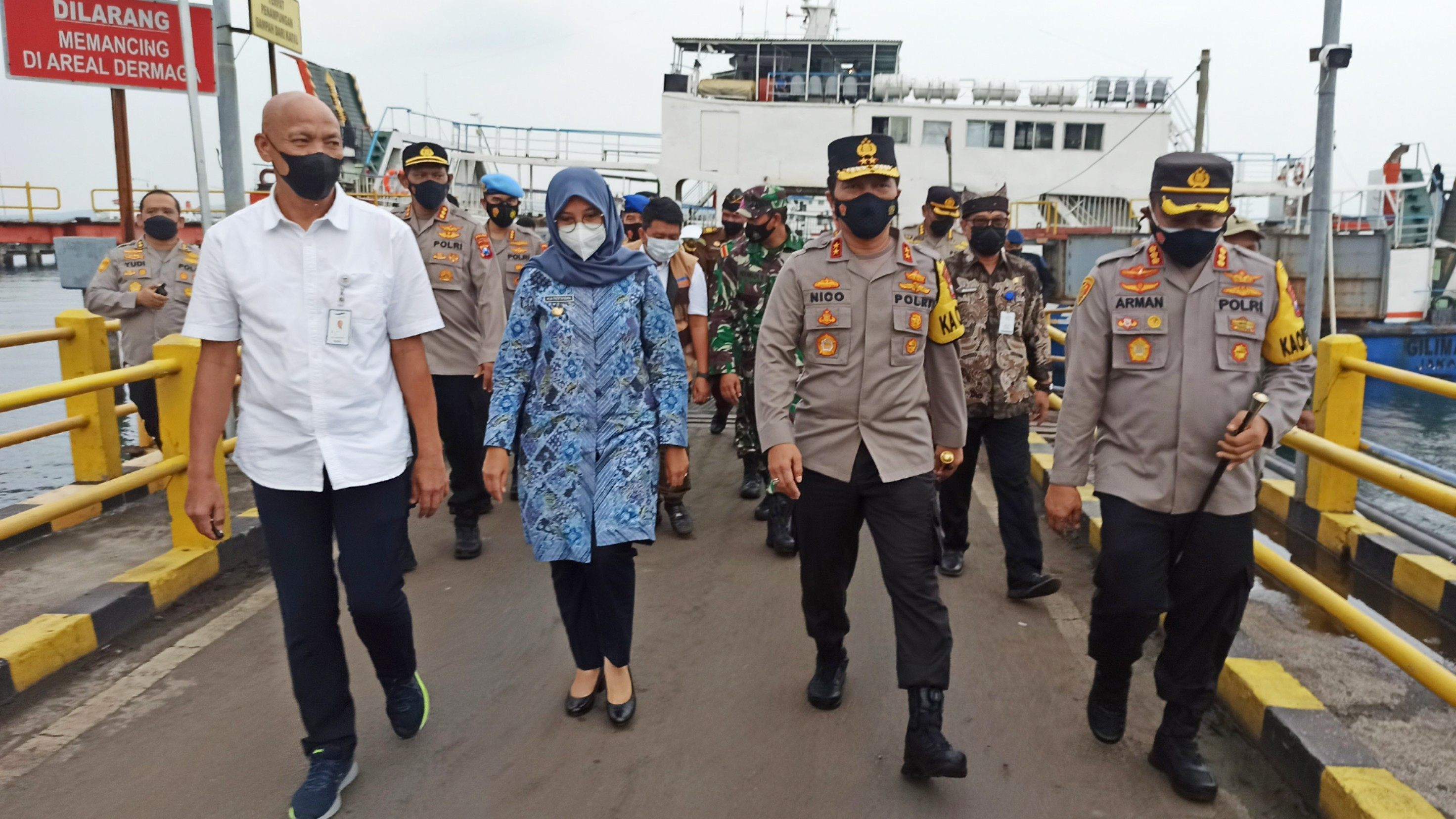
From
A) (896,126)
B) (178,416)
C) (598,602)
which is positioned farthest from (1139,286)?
(896,126)

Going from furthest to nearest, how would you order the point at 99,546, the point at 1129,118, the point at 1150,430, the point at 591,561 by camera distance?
1. the point at 1129,118
2. the point at 99,546
3. the point at 591,561
4. the point at 1150,430

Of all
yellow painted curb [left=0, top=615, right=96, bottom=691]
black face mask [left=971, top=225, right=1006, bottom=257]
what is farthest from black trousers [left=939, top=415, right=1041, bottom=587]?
yellow painted curb [left=0, top=615, right=96, bottom=691]

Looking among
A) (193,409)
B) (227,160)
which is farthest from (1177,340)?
(227,160)

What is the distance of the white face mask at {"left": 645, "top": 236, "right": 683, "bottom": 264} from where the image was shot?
6.61m

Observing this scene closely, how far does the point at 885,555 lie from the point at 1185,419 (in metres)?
1.03

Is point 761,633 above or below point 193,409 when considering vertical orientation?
below

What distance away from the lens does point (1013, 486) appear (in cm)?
477

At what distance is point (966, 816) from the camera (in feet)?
9.55

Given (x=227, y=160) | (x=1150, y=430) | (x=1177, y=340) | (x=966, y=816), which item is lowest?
(x=966, y=816)

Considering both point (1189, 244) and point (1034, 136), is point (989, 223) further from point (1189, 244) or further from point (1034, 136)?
point (1034, 136)

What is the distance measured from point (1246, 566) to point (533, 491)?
7.50 ft

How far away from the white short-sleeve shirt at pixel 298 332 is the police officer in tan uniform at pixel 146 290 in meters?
4.68

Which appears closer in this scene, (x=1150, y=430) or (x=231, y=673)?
(x=1150, y=430)

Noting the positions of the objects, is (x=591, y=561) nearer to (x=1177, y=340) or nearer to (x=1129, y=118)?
(x=1177, y=340)
